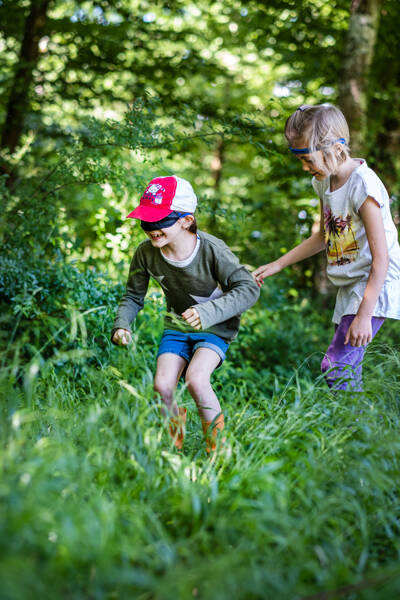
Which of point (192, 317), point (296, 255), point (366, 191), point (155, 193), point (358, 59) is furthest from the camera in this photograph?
point (358, 59)

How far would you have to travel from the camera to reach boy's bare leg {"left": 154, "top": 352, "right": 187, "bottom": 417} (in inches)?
91.2

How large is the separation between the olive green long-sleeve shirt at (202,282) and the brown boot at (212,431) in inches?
16.9

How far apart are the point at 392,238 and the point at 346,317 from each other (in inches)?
17.4

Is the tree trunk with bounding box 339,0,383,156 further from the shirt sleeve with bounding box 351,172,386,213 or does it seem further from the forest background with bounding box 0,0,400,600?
the shirt sleeve with bounding box 351,172,386,213

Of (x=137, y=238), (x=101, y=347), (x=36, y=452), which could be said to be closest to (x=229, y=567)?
(x=36, y=452)

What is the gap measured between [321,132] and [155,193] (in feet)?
2.75

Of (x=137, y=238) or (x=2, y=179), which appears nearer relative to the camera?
(x=2, y=179)

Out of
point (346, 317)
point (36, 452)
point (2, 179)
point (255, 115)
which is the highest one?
point (255, 115)

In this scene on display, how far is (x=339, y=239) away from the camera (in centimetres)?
258

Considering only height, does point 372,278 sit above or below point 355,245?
below

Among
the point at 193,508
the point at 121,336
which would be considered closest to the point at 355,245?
the point at 121,336

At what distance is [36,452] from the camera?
1577 millimetres

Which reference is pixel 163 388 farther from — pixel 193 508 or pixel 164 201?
pixel 164 201

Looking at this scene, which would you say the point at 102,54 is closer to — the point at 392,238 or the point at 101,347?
the point at 101,347
